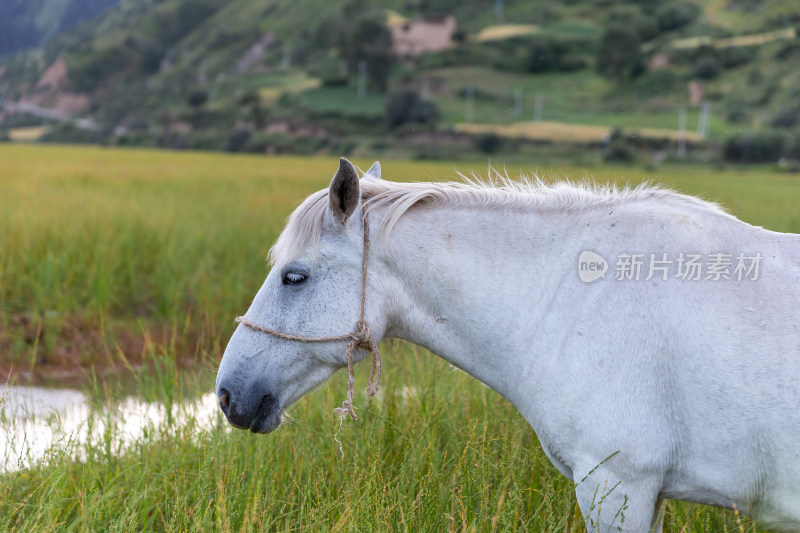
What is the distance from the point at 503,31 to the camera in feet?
284

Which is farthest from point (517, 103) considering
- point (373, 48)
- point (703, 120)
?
point (373, 48)

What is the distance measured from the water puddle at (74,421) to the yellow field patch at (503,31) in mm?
87128

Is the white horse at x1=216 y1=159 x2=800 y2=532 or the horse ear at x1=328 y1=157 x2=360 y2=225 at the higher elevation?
the horse ear at x1=328 y1=157 x2=360 y2=225

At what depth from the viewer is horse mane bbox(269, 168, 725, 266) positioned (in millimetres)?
2262

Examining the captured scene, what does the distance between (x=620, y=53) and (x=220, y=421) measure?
7338 centimetres

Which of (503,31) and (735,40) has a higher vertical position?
(503,31)

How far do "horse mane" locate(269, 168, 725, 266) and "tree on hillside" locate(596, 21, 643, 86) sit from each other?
2752 inches

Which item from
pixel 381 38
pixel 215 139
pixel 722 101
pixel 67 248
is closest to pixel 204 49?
pixel 381 38

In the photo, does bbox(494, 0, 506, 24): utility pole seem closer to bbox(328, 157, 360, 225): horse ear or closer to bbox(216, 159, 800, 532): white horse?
bbox(216, 159, 800, 532): white horse

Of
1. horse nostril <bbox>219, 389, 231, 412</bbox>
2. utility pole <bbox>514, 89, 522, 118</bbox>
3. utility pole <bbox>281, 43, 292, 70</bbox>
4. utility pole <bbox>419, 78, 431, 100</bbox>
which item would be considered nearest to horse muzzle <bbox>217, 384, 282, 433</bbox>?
horse nostril <bbox>219, 389, 231, 412</bbox>

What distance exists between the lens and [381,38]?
245ft

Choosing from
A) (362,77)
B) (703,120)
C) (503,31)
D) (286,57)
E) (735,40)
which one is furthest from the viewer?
(286,57)

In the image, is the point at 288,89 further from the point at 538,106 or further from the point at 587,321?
the point at 587,321

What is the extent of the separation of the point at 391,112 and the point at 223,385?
59.3 m
